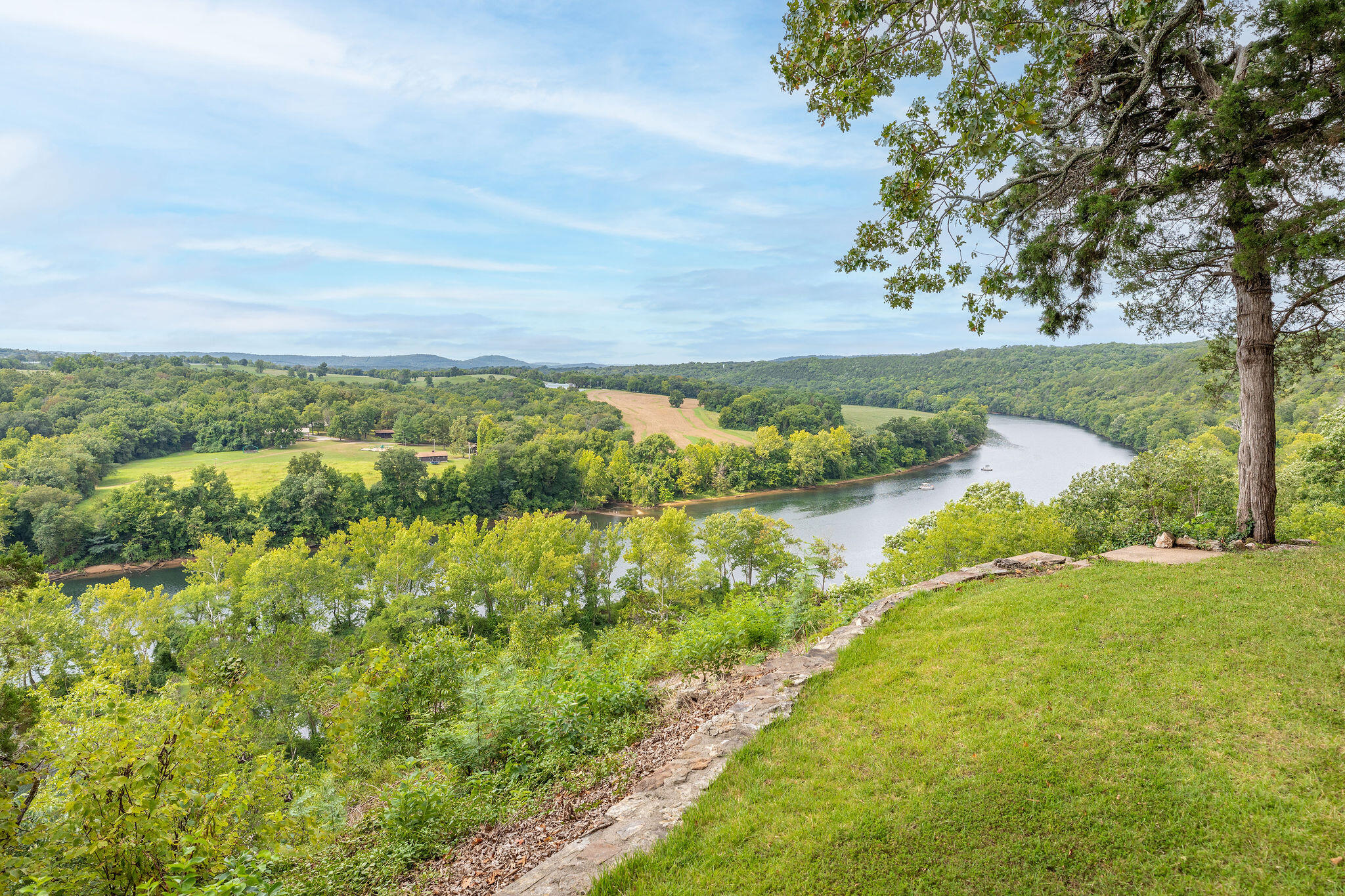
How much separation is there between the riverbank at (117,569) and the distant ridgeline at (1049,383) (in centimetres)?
7179

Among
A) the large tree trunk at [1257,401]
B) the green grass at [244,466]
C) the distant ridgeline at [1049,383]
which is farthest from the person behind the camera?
the distant ridgeline at [1049,383]

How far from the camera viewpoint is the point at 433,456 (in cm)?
6431

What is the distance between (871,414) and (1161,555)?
88.9 m

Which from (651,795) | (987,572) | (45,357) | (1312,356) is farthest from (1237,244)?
(45,357)

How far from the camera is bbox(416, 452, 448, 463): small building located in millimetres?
61406

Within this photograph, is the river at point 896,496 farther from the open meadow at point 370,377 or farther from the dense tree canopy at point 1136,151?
the open meadow at point 370,377

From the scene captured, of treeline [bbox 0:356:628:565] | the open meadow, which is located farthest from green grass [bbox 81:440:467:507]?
the open meadow

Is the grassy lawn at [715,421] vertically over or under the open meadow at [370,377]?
under

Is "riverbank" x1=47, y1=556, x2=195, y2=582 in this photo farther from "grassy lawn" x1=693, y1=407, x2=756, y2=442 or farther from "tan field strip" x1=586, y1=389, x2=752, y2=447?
"grassy lawn" x1=693, y1=407, x2=756, y2=442

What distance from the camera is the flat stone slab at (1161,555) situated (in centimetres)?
740

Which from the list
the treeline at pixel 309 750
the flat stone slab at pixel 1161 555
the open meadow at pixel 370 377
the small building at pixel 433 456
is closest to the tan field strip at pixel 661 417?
the small building at pixel 433 456

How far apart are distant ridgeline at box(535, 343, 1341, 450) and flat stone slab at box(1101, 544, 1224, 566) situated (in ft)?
123

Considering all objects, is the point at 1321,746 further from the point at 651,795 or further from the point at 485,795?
the point at 485,795

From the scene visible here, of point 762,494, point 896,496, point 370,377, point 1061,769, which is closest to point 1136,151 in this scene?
point 1061,769
